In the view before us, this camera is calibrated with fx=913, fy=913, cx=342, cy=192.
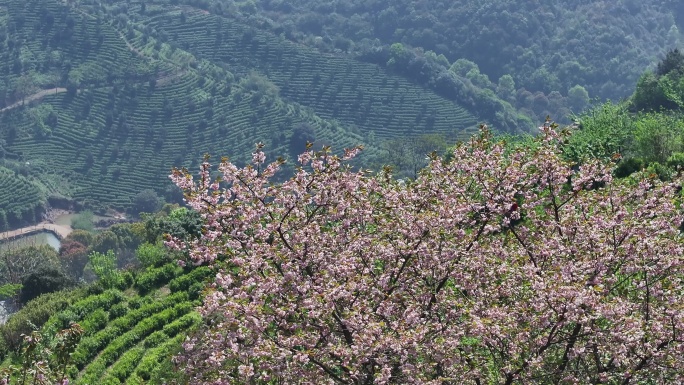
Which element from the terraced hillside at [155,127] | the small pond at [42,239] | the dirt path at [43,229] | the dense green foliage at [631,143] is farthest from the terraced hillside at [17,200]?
the dense green foliage at [631,143]

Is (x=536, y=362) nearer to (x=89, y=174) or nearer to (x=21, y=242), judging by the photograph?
(x=21, y=242)

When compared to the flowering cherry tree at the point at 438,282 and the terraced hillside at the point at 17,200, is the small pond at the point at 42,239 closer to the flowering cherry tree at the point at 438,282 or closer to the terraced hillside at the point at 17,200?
the terraced hillside at the point at 17,200

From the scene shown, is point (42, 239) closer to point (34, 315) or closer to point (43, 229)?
point (43, 229)

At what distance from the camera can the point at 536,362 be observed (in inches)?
622

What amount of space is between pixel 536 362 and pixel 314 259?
523cm

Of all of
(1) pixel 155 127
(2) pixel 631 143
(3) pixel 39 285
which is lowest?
(1) pixel 155 127

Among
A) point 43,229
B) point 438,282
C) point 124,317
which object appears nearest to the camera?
point 438,282

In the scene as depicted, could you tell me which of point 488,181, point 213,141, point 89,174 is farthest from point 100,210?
point 488,181

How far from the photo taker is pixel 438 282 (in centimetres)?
1870

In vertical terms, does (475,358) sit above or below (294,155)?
above

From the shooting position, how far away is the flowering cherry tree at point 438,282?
16.5 m

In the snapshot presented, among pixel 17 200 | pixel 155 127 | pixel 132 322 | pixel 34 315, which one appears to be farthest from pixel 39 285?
pixel 155 127

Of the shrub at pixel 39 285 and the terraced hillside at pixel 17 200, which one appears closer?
the shrub at pixel 39 285

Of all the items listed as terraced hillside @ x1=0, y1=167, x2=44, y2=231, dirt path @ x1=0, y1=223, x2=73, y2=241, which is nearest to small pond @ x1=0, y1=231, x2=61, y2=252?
dirt path @ x1=0, y1=223, x2=73, y2=241
